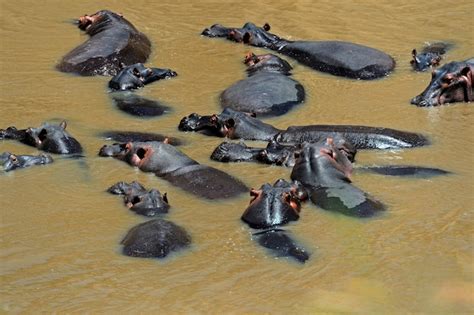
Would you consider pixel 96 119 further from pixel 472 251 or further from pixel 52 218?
pixel 472 251

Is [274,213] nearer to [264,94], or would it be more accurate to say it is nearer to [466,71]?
[264,94]

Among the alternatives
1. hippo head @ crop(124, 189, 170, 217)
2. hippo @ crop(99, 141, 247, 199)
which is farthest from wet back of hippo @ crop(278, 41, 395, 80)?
hippo head @ crop(124, 189, 170, 217)

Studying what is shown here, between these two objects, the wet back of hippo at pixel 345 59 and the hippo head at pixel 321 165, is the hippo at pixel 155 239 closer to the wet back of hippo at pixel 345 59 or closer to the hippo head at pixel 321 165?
the hippo head at pixel 321 165

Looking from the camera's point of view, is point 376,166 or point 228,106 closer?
point 376,166

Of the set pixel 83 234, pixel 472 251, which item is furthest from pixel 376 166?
pixel 83 234

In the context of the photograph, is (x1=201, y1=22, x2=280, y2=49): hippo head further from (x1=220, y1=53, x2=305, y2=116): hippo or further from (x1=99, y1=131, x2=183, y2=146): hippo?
(x1=99, y1=131, x2=183, y2=146): hippo

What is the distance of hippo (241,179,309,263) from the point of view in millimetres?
7086

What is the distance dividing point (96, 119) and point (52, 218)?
2627 mm

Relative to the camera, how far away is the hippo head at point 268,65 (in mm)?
11727

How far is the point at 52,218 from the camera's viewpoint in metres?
7.72

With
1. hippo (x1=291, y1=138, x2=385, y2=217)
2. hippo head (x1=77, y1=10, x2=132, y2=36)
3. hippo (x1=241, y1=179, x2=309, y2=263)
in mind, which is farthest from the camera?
hippo head (x1=77, y1=10, x2=132, y2=36)

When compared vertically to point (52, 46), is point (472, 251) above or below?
above

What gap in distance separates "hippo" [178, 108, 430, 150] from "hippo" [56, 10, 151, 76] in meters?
2.19

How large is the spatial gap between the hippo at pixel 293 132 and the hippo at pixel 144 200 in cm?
175
